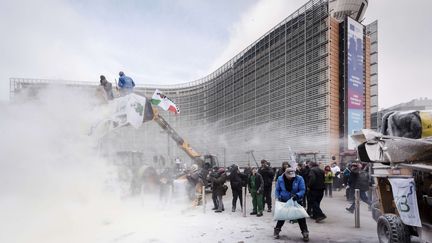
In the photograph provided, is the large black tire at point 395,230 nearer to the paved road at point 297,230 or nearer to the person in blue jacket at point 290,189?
the paved road at point 297,230

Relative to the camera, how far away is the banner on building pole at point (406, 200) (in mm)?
5145

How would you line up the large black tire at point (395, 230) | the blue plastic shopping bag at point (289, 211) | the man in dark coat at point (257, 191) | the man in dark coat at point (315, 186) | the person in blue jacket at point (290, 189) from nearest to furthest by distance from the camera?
the large black tire at point (395, 230), the blue plastic shopping bag at point (289, 211), the person in blue jacket at point (290, 189), the man in dark coat at point (315, 186), the man in dark coat at point (257, 191)

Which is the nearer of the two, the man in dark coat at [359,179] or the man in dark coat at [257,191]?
the man in dark coat at [257,191]

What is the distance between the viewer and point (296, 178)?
7668 millimetres

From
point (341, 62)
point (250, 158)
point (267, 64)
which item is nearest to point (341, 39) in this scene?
point (341, 62)

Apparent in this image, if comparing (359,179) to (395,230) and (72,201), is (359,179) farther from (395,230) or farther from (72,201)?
(72,201)

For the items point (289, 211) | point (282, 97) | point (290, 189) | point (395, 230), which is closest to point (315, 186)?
point (290, 189)

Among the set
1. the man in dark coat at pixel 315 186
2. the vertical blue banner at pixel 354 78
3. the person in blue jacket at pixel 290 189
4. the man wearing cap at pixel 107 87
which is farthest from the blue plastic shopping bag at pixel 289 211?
the vertical blue banner at pixel 354 78

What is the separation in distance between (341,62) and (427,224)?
22.2 m

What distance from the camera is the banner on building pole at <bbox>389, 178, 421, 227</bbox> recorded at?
5.15 m

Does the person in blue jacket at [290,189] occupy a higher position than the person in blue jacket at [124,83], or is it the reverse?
the person in blue jacket at [124,83]

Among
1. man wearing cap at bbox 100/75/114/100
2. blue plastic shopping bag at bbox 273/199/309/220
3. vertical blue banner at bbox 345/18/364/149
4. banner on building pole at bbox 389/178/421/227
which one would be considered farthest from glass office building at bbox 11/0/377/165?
banner on building pole at bbox 389/178/421/227

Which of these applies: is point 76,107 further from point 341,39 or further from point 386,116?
point 341,39

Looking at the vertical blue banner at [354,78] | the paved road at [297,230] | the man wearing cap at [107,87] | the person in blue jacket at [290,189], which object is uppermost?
the vertical blue banner at [354,78]
